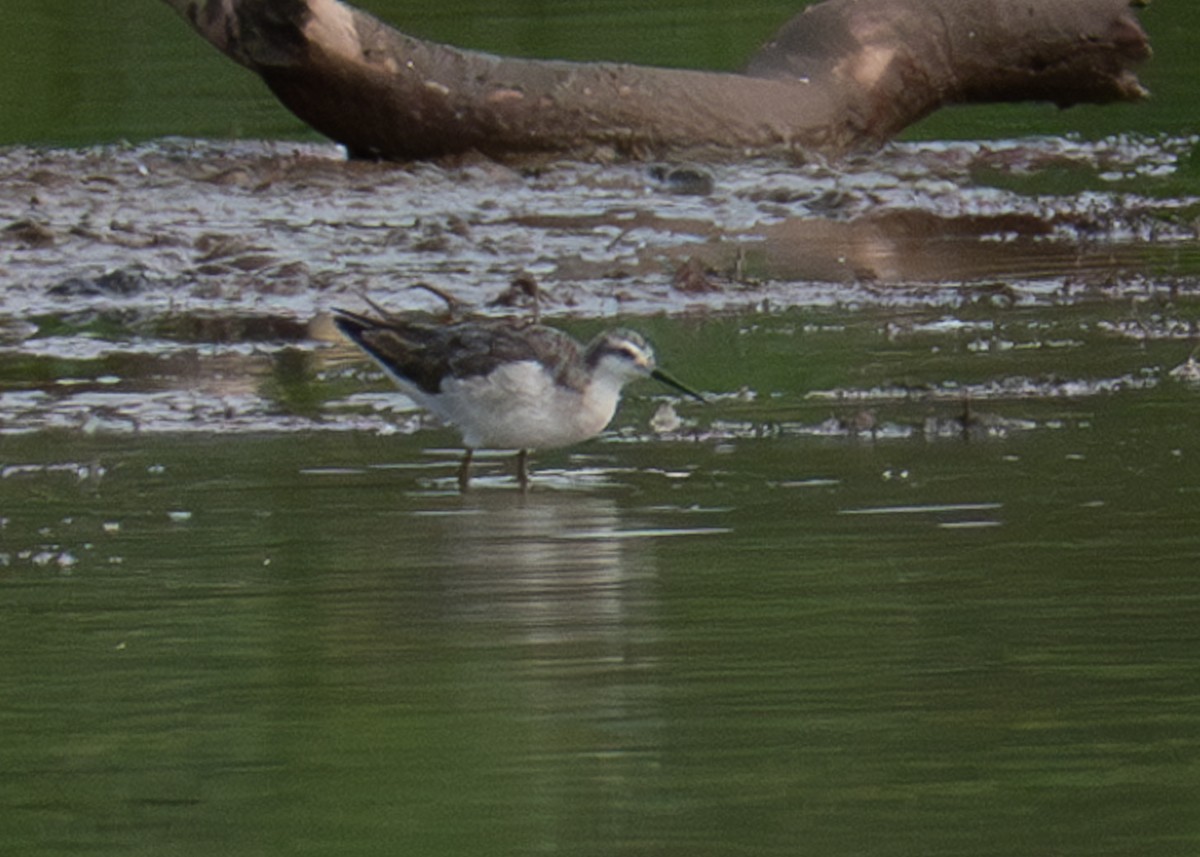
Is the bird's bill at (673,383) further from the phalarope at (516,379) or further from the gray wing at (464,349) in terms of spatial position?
the gray wing at (464,349)

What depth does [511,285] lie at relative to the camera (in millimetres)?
10383

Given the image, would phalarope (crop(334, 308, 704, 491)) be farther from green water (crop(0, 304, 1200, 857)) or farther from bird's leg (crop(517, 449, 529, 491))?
green water (crop(0, 304, 1200, 857))

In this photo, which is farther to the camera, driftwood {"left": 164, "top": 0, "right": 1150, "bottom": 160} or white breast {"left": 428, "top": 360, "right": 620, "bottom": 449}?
driftwood {"left": 164, "top": 0, "right": 1150, "bottom": 160}

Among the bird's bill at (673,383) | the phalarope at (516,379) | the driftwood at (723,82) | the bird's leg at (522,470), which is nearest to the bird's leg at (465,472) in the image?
the phalarope at (516,379)

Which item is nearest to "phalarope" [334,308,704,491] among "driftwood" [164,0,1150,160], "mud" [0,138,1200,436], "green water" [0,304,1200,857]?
"green water" [0,304,1200,857]

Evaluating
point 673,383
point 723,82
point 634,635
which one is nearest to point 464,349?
point 673,383

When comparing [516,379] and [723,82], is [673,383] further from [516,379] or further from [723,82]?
[723,82]

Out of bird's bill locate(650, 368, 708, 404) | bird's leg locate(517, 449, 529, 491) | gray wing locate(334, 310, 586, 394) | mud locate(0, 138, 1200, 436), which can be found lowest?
mud locate(0, 138, 1200, 436)

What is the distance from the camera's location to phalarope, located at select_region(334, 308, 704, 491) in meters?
7.58

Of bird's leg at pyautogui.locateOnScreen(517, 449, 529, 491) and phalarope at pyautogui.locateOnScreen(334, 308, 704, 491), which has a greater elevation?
phalarope at pyautogui.locateOnScreen(334, 308, 704, 491)

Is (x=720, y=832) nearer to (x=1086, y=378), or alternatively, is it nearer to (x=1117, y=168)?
(x=1086, y=378)

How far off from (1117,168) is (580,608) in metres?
9.32

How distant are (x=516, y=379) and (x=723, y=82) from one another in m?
6.59

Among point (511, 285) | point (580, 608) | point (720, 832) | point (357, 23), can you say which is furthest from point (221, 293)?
point (720, 832)
